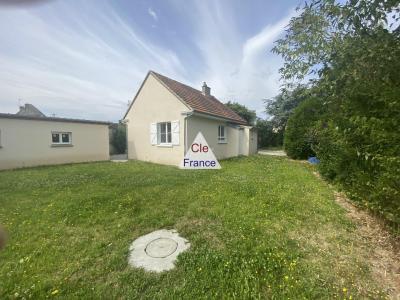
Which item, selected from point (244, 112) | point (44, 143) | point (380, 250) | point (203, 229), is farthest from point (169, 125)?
point (244, 112)

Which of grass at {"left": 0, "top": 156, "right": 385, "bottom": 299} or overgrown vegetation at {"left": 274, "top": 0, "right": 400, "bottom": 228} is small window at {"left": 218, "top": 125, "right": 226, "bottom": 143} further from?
overgrown vegetation at {"left": 274, "top": 0, "right": 400, "bottom": 228}

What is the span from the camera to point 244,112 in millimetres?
28156

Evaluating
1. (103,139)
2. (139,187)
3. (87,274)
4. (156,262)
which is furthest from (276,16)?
(103,139)

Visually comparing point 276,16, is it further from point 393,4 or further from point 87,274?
point 87,274

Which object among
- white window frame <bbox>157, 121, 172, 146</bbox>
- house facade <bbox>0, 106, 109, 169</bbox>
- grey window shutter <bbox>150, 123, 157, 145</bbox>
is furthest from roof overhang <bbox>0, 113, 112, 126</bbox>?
white window frame <bbox>157, 121, 172, 146</bbox>

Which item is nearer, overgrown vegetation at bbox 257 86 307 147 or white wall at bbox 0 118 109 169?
white wall at bbox 0 118 109 169

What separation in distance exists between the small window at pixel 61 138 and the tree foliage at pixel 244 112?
20565mm

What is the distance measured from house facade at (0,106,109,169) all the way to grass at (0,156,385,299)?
239 inches

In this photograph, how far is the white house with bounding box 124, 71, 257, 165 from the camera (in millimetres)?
10492

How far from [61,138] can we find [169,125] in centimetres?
658

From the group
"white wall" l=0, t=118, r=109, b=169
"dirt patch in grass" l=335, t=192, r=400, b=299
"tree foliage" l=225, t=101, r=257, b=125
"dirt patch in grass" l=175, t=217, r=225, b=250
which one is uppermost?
"tree foliage" l=225, t=101, r=257, b=125

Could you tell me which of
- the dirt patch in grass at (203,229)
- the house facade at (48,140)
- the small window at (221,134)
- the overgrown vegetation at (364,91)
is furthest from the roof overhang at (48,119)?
the overgrown vegetation at (364,91)

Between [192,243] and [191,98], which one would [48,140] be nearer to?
[191,98]

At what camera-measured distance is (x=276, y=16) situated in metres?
8.01
